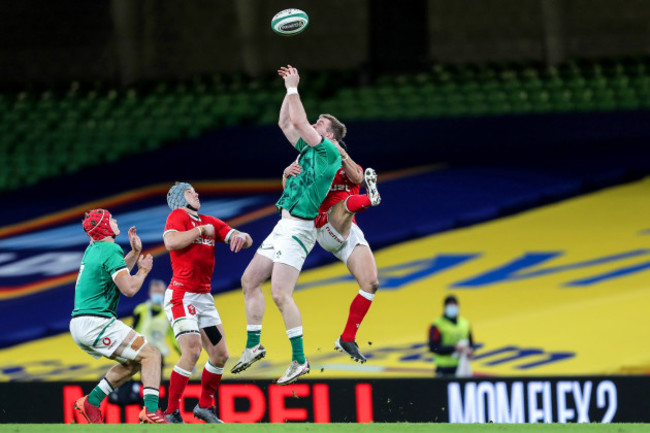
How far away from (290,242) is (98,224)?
175 cm

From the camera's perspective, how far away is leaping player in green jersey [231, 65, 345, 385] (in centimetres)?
955

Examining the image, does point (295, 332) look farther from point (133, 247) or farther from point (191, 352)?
point (133, 247)

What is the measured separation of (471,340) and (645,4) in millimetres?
15586

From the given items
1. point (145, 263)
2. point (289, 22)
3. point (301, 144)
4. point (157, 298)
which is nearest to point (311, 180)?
point (301, 144)

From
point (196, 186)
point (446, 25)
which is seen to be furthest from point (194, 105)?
point (446, 25)

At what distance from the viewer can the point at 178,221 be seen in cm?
991

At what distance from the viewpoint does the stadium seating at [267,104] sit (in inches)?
968

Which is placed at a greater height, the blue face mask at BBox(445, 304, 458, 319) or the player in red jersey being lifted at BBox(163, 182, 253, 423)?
the player in red jersey being lifted at BBox(163, 182, 253, 423)

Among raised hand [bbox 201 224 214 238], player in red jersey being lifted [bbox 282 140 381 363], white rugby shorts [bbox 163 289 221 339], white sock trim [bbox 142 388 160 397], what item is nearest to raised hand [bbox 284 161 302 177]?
player in red jersey being lifted [bbox 282 140 381 363]

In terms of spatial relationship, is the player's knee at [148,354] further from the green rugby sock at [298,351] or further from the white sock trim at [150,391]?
the green rugby sock at [298,351]

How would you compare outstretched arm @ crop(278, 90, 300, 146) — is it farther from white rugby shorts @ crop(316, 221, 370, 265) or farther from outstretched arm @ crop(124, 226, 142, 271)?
outstretched arm @ crop(124, 226, 142, 271)
